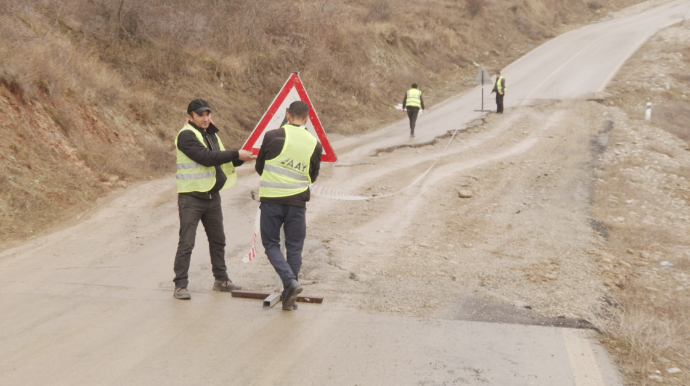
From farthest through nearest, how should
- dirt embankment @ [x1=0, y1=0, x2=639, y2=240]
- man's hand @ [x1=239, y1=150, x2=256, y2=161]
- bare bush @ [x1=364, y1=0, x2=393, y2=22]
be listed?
bare bush @ [x1=364, y1=0, x2=393, y2=22]
dirt embankment @ [x1=0, y1=0, x2=639, y2=240]
man's hand @ [x1=239, y1=150, x2=256, y2=161]

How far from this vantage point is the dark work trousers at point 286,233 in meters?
5.32

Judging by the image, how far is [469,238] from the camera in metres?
8.49

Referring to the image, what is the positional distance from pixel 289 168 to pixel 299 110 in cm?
53

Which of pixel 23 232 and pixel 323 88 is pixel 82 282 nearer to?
pixel 23 232

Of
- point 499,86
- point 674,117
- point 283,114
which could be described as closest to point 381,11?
point 499,86

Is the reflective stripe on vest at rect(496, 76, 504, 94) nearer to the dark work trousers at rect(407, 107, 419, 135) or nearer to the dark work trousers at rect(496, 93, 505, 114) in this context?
the dark work trousers at rect(496, 93, 505, 114)

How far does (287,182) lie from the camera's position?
17.3 feet

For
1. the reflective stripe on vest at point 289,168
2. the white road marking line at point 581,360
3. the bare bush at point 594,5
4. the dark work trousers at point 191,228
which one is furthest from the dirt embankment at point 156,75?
the bare bush at point 594,5

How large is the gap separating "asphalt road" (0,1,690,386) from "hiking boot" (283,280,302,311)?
0.44 feet

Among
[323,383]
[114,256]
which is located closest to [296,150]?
[323,383]

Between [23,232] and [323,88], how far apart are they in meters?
14.9

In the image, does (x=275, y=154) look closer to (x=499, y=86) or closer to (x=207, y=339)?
(x=207, y=339)

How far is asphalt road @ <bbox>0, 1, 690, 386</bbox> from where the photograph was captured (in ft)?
13.7

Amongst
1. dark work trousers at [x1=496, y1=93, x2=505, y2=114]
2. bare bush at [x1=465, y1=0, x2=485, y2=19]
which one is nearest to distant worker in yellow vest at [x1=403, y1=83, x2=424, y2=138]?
dark work trousers at [x1=496, y1=93, x2=505, y2=114]
